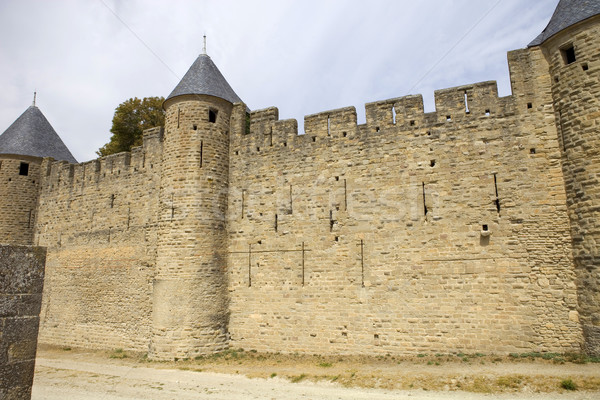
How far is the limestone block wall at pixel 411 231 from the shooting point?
9.80 m

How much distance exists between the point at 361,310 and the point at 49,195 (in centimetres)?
1479

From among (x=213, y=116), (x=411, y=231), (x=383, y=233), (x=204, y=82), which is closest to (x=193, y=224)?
(x=213, y=116)

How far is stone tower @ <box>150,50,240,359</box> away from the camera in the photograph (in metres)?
12.2

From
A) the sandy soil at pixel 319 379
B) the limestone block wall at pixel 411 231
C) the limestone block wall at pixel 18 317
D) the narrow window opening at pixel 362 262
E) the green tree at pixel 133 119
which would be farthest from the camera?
the green tree at pixel 133 119

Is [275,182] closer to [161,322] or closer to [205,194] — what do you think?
[205,194]

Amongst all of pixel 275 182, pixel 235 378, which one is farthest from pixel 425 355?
pixel 275 182

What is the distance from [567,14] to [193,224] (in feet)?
36.7

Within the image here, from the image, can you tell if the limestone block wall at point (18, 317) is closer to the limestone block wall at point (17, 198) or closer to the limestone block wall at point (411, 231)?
the limestone block wall at point (411, 231)

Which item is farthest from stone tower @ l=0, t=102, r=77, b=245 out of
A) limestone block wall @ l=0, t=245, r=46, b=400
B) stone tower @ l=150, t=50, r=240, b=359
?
limestone block wall @ l=0, t=245, r=46, b=400

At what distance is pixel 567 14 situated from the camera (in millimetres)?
10141

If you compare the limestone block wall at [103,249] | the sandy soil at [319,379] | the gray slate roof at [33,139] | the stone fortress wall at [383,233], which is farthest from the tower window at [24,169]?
the sandy soil at [319,379]

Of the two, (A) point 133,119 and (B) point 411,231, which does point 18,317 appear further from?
(A) point 133,119

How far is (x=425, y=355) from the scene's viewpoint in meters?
10.2

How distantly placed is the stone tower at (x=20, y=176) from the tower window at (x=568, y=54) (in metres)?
19.9
